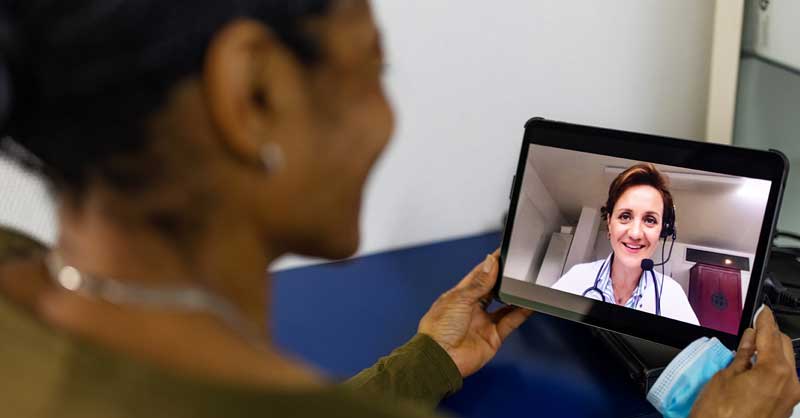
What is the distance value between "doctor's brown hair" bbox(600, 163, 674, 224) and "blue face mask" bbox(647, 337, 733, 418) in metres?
0.15

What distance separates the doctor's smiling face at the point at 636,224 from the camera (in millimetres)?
812

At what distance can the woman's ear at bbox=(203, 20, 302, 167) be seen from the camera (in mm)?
338

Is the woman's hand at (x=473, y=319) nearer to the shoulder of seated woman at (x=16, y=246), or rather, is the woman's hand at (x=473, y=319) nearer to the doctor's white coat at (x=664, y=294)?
the doctor's white coat at (x=664, y=294)

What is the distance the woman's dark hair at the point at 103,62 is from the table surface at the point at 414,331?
1.65ft

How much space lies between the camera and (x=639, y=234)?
2.68 feet

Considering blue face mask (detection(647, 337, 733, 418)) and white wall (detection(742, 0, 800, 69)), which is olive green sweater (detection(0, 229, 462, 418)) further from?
white wall (detection(742, 0, 800, 69))

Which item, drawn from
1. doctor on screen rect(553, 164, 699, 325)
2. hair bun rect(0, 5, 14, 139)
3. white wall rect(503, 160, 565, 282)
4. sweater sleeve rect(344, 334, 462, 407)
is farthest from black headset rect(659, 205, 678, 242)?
hair bun rect(0, 5, 14, 139)

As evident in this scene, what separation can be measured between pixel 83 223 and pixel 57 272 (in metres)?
0.04

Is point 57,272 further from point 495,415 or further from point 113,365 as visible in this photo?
point 495,415

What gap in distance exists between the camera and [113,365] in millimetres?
335

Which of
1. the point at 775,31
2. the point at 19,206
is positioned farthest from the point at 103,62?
the point at 775,31

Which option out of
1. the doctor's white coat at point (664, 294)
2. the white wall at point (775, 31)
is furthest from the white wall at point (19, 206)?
the white wall at point (775, 31)

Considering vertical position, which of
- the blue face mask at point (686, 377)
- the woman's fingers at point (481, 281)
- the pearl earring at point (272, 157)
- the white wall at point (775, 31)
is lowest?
the blue face mask at point (686, 377)

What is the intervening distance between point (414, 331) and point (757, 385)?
413 millimetres
